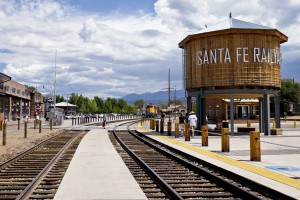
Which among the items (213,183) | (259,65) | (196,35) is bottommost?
(213,183)

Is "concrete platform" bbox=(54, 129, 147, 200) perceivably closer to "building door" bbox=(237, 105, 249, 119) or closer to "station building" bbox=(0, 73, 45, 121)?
"station building" bbox=(0, 73, 45, 121)

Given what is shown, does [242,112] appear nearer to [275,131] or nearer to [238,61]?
[275,131]

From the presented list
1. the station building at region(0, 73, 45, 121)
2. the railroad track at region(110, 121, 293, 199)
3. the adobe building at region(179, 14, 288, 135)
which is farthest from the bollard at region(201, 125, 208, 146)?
the station building at region(0, 73, 45, 121)

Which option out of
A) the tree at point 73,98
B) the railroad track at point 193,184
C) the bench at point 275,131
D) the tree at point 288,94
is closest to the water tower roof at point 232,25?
the bench at point 275,131

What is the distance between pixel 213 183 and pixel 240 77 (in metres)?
20.0

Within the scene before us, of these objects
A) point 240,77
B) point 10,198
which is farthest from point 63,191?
point 240,77

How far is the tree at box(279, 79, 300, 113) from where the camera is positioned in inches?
3841

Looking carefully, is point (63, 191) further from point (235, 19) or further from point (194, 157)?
point (235, 19)

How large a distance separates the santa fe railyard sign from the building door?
39306mm

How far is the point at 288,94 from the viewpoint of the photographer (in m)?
97.9

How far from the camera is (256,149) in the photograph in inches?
530

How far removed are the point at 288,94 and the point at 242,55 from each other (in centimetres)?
7424

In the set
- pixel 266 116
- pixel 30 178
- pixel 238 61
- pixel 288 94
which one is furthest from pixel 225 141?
pixel 288 94

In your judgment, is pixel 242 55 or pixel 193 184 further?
pixel 242 55
